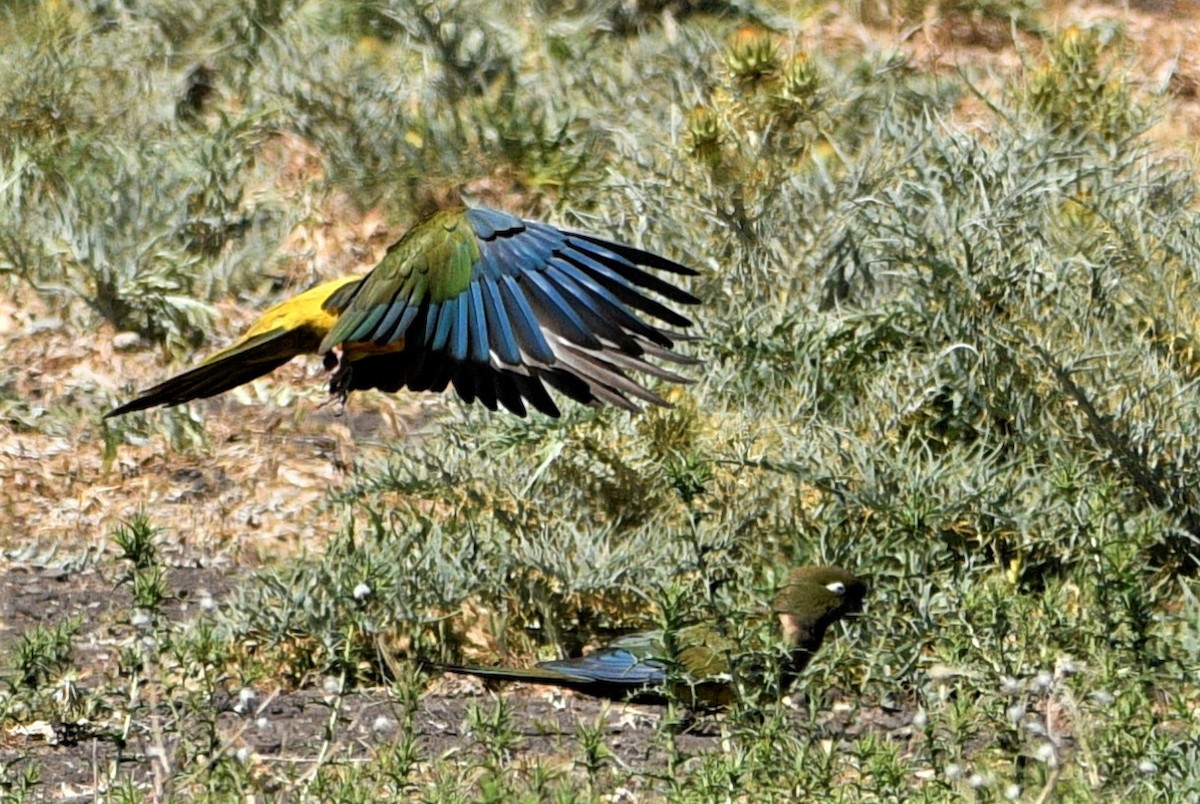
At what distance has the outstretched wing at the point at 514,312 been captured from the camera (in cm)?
444

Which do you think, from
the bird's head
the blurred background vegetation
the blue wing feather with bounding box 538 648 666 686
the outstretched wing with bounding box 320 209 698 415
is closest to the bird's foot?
the outstretched wing with bounding box 320 209 698 415

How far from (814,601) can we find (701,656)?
0.28m

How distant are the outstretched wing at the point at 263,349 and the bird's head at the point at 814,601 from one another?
4.18ft

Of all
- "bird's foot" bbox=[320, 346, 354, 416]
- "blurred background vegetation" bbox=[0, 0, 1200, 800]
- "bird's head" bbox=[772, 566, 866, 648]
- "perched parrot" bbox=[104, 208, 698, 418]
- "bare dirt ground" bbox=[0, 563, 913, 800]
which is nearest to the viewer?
"bare dirt ground" bbox=[0, 563, 913, 800]

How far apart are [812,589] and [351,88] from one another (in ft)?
11.6

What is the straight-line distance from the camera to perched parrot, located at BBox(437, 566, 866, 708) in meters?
4.46

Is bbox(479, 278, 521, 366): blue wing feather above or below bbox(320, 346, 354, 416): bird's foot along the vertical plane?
above

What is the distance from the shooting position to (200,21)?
8219 mm

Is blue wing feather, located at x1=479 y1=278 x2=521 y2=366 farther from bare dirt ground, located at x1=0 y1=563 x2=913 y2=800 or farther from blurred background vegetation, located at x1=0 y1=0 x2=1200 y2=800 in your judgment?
bare dirt ground, located at x1=0 y1=563 x2=913 y2=800

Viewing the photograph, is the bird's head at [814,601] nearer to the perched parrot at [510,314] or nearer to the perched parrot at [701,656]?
the perched parrot at [701,656]

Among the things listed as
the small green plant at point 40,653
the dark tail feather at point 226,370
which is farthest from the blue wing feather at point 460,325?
the small green plant at point 40,653

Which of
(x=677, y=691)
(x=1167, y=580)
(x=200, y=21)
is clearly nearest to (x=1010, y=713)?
(x=677, y=691)

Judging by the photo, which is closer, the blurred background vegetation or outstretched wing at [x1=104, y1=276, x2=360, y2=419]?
the blurred background vegetation

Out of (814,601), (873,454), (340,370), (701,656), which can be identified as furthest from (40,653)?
(873,454)
